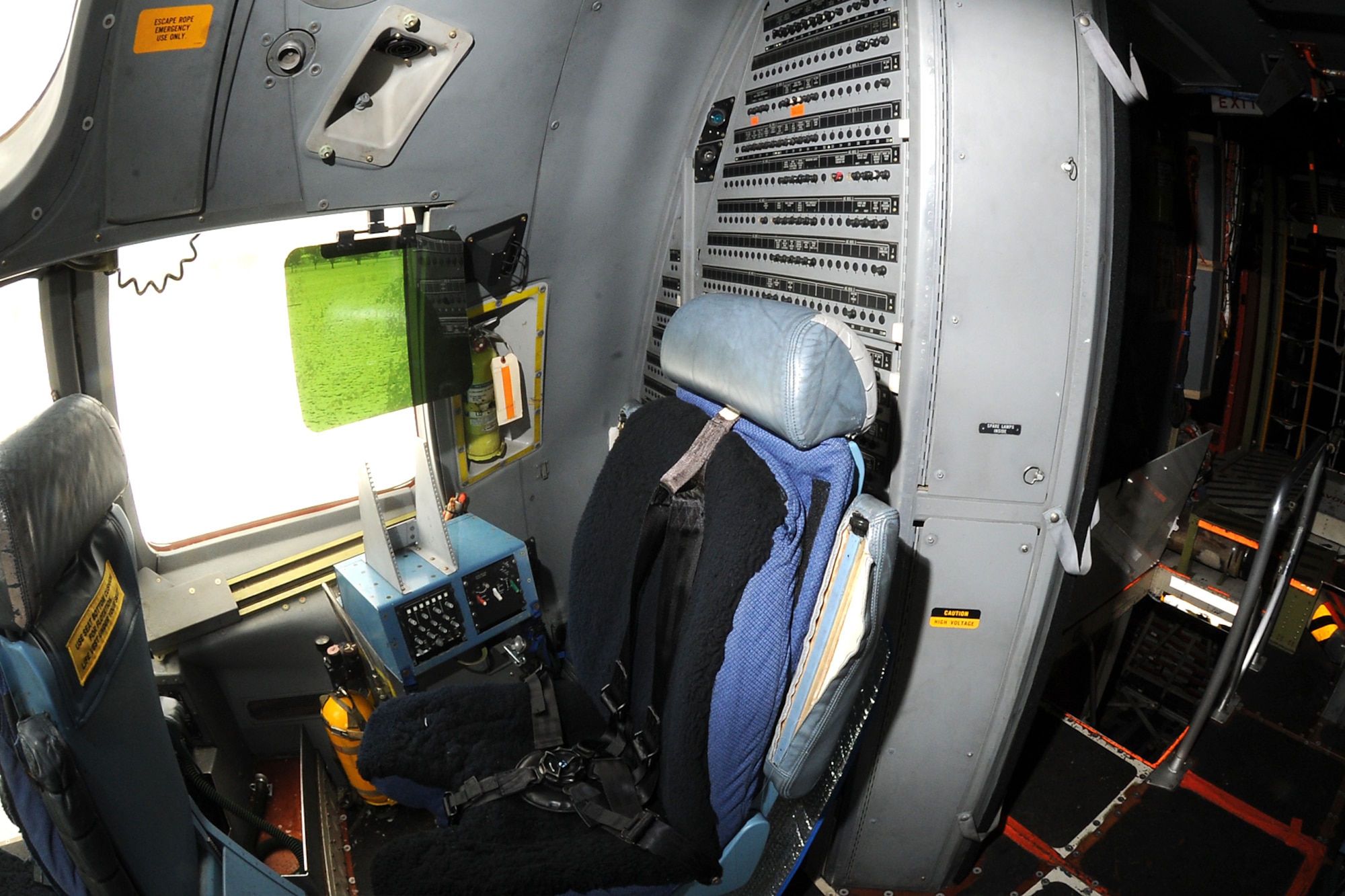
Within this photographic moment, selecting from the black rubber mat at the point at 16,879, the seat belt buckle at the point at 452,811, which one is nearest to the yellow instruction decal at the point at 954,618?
the seat belt buckle at the point at 452,811

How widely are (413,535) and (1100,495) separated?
3.18 metres

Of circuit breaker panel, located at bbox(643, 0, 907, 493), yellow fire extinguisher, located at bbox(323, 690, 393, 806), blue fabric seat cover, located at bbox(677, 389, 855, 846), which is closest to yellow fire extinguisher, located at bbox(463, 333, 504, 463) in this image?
circuit breaker panel, located at bbox(643, 0, 907, 493)

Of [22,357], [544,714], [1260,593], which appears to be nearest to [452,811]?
[544,714]

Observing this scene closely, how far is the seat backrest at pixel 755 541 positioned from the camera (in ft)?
4.51

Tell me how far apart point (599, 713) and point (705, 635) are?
0.73m

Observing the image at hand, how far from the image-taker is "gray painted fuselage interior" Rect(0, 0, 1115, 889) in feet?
5.45

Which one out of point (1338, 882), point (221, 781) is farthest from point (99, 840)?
point (1338, 882)

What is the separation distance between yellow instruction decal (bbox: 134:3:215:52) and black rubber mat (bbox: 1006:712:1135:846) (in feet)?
11.7

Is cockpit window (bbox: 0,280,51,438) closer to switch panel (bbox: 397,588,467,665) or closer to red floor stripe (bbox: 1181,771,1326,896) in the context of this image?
switch panel (bbox: 397,588,467,665)

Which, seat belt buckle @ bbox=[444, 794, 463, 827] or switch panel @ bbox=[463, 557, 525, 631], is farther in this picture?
switch panel @ bbox=[463, 557, 525, 631]

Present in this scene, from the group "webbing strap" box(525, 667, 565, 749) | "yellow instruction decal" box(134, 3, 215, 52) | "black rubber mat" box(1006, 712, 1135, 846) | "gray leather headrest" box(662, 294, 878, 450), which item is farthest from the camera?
"black rubber mat" box(1006, 712, 1135, 846)

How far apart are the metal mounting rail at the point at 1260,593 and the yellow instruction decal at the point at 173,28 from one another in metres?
3.60

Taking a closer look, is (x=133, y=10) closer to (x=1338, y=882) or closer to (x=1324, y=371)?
(x=1338, y=882)

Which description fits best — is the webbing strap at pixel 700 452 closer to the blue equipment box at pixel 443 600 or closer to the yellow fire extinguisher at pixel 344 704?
the blue equipment box at pixel 443 600
